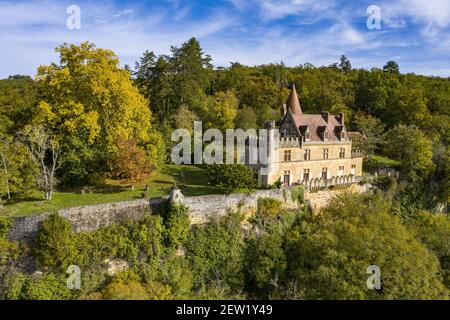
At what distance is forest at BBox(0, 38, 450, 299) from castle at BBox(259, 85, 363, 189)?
3148 mm

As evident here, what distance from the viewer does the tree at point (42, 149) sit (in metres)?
27.2

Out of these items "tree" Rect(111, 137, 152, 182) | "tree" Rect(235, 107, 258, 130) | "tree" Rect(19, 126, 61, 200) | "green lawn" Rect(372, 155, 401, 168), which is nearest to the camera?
"tree" Rect(19, 126, 61, 200)

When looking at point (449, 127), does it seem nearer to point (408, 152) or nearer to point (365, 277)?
point (408, 152)

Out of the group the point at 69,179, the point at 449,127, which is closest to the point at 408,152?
the point at 449,127

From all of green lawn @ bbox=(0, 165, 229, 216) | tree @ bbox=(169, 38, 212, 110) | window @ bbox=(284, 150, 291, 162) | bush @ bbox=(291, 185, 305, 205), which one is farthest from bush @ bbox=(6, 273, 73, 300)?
tree @ bbox=(169, 38, 212, 110)

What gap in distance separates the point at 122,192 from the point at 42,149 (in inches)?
268

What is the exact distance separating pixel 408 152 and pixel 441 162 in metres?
3.64

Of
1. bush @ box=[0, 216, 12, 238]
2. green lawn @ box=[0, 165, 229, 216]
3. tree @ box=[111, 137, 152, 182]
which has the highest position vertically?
tree @ box=[111, 137, 152, 182]

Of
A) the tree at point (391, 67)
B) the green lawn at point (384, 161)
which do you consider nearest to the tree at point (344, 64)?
the tree at point (391, 67)

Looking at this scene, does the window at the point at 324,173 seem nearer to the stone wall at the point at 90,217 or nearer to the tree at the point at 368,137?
the tree at the point at 368,137

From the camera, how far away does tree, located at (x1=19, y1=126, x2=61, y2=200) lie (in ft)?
89.3

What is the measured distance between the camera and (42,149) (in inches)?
1113

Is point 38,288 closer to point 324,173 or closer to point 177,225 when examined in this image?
point 177,225

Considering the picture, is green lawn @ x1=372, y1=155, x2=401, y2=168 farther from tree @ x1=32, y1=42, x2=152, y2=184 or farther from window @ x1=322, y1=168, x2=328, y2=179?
tree @ x1=32, y1=42, x2=152, y2=184
